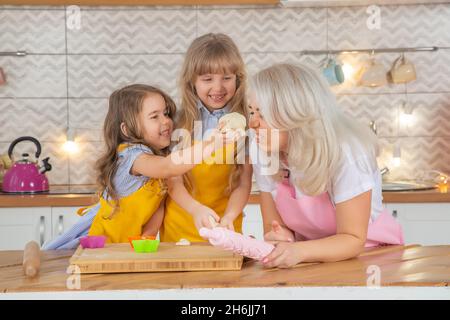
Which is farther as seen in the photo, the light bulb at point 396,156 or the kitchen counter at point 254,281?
the light bulb at point 396,156

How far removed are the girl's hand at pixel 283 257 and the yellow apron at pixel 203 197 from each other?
66cm

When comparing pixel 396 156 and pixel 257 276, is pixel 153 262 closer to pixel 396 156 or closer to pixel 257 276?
pixel 257 276

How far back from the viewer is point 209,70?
6.72 ft

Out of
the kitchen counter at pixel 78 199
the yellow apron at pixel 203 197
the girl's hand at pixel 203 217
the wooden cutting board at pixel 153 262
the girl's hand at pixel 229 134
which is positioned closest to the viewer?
the wooden cutting board at pixel 153 262

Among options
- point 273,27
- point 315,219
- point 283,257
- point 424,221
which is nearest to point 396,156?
point 424,221

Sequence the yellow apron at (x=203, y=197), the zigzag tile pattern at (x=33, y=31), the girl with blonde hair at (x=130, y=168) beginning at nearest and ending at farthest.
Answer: the girl with blonde hair at (x=130, y=168)
the yellow apron at (x=203, y=197)
the zigzag tile pattern at (x=33, y=31)

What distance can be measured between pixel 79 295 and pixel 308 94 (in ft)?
2.25

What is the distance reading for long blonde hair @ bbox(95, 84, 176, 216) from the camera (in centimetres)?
205

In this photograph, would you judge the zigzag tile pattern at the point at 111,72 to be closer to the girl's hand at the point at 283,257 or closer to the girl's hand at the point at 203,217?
the girl's hand at the point at 203,217

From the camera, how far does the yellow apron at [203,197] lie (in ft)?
7.14

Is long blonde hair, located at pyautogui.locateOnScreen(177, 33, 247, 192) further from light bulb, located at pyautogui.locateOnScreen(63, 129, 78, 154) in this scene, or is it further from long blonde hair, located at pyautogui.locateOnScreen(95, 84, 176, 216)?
light bulb, located at pyautogui.locateOnScreen(63, 129, 78, 154)

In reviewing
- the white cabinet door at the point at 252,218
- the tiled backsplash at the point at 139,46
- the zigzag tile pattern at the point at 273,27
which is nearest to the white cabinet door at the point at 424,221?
the white cabinet door at the point at 252,218

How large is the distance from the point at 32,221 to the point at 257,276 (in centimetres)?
182

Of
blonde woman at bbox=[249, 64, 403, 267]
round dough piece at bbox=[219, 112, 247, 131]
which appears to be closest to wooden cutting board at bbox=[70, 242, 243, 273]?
blonde woman at bbox=[249, 64, 403, 267]
